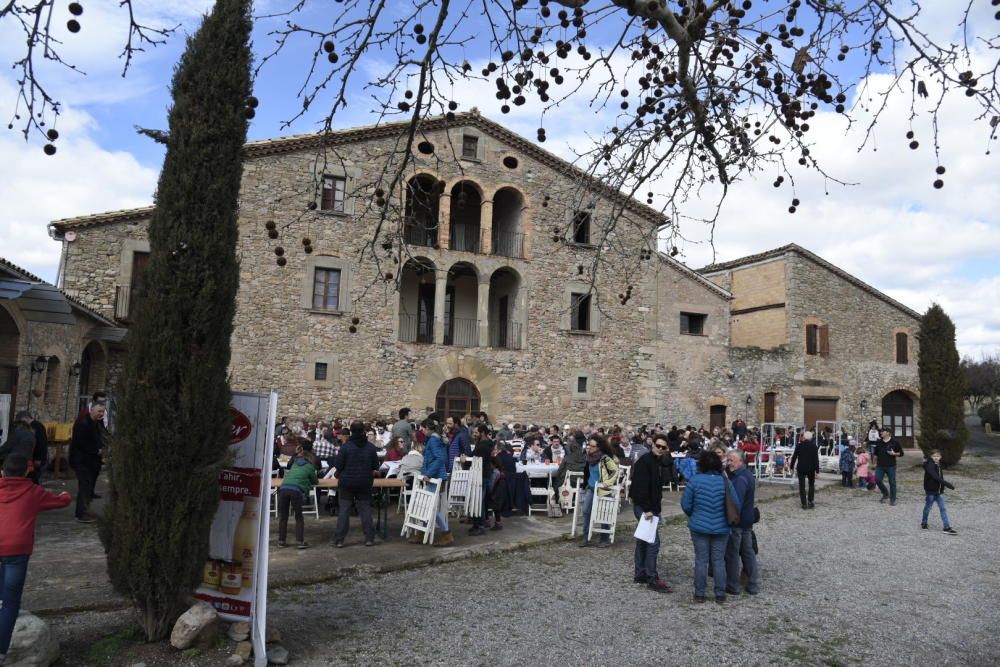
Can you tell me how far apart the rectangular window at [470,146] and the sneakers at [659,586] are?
53.4 ft

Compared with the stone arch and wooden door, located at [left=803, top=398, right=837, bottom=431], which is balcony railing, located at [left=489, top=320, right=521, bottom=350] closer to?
the stone arch

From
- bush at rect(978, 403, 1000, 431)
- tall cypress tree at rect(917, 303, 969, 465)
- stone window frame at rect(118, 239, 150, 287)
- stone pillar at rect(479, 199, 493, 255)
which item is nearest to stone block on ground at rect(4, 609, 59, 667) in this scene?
stone window frame at rect(118, 239, 150, 287)

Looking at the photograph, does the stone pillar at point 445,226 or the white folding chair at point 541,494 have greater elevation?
the stone pillar at point 445,226

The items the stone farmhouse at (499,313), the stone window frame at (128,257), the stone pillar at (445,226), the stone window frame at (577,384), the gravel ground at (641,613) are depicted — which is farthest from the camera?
the stone window frame at (577,384)

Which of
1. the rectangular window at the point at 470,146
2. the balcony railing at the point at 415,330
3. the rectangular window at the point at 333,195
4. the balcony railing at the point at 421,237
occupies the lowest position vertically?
the balcony railing at the point at 415,330

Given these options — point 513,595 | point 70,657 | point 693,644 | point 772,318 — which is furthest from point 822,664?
point 772,318

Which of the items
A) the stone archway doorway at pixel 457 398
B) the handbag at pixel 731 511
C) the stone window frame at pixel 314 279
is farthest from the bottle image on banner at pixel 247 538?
the stone archway doorway at pixel 457 398

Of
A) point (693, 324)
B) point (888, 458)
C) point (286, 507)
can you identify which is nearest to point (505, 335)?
point (693, 324)

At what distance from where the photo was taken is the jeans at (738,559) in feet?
21.2

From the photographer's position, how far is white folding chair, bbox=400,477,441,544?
803 cm

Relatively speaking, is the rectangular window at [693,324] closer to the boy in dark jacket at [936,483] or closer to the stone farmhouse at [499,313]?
the stone farmhouse at [499,313]

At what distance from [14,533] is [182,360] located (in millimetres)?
1437

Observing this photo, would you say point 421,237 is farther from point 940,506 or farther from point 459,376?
point 940,506

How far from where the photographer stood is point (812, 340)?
80.8 ft
